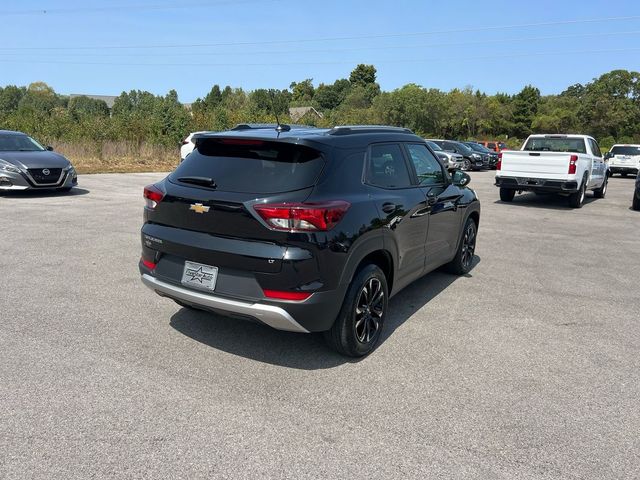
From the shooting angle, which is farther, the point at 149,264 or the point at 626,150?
the point at 626,150

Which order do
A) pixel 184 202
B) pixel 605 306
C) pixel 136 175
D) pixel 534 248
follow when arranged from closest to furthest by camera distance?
pixel 184 202, pixel 605 306, pixel 534 248, pixel 136 175

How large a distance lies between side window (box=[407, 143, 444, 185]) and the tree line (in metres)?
22.8

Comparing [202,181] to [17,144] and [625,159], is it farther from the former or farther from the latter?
[625,159]

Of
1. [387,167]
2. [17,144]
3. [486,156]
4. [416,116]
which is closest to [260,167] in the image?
[387,167]

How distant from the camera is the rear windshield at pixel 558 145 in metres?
15.0

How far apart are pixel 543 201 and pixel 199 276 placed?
47.2ft

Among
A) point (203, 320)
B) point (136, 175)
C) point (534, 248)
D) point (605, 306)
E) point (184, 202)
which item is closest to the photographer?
point (184, 202)

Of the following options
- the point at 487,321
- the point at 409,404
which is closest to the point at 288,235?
the point at 409,404

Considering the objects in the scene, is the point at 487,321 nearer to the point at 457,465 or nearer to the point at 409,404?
the point at 409,404

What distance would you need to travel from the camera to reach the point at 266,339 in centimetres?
441

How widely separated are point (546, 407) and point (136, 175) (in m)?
18.9

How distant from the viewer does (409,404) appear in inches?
136

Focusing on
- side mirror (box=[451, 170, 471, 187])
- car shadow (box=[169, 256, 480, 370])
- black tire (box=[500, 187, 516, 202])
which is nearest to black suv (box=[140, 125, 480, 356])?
car shadow (box=[169, 256, 480, 370])

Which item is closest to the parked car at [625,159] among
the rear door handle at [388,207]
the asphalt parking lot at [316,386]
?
the asphalt parking lot at [316,386]
